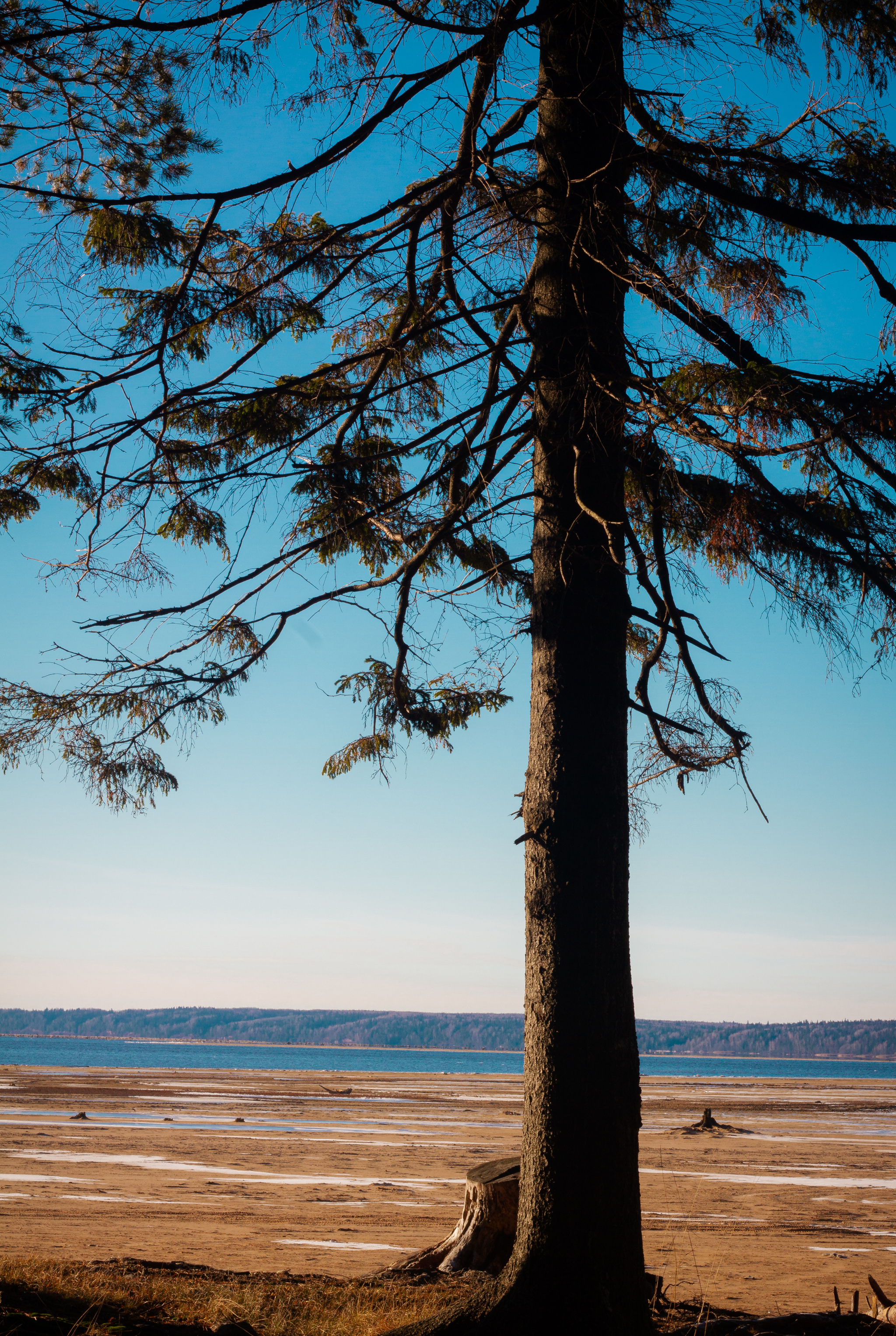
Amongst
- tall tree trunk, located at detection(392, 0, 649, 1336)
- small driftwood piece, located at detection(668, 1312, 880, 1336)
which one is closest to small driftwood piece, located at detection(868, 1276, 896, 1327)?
small driftwood piece, located at detection(668, 1312, 880, 1336)

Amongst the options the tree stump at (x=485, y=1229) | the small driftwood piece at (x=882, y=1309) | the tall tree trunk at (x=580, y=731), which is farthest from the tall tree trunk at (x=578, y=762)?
the tree stump at (x=485, y=1229)

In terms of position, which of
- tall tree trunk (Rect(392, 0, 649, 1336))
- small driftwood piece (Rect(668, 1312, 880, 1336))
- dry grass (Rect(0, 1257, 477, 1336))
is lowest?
dry grass (Rect(0, 1257, 477, 1336))

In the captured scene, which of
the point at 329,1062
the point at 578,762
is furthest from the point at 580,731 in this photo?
the point at 329,1062

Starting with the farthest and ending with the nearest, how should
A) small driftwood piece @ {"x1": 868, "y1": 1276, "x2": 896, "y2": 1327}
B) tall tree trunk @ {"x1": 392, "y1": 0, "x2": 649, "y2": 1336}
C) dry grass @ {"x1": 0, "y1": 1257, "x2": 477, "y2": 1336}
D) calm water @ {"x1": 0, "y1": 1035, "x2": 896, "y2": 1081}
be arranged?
calm water @ {"x1": 0, "y1": 1035, "x2": 896, "y2": 1081} < small driftwood piece @ {"x1": 868, "y1": 1276, "x2": 896, "y2": 1327} < dry grass @ {"x1": 0, "y1": 1257, "x2": 477, "y2": 1336} < tall tree trunk @ {"x1": 392, "y1": 0, "x2": 649, "y2": 1336}

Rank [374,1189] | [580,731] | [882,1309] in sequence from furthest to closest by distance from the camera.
A: [374,1189], [882,1309], [580,731]

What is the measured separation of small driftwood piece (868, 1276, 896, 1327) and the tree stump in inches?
84.3

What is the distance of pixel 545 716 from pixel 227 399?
2759mm

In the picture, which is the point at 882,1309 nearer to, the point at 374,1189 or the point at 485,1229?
the point at 485,1229

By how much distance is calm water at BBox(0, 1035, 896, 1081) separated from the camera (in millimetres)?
92188

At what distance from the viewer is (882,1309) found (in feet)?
16.5

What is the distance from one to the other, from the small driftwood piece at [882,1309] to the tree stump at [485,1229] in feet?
7.02

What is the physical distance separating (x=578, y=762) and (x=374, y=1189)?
10.8 metres

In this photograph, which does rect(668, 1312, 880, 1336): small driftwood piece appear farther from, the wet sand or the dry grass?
the wet sand

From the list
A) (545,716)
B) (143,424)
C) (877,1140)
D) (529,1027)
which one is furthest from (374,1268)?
(877,1140)
